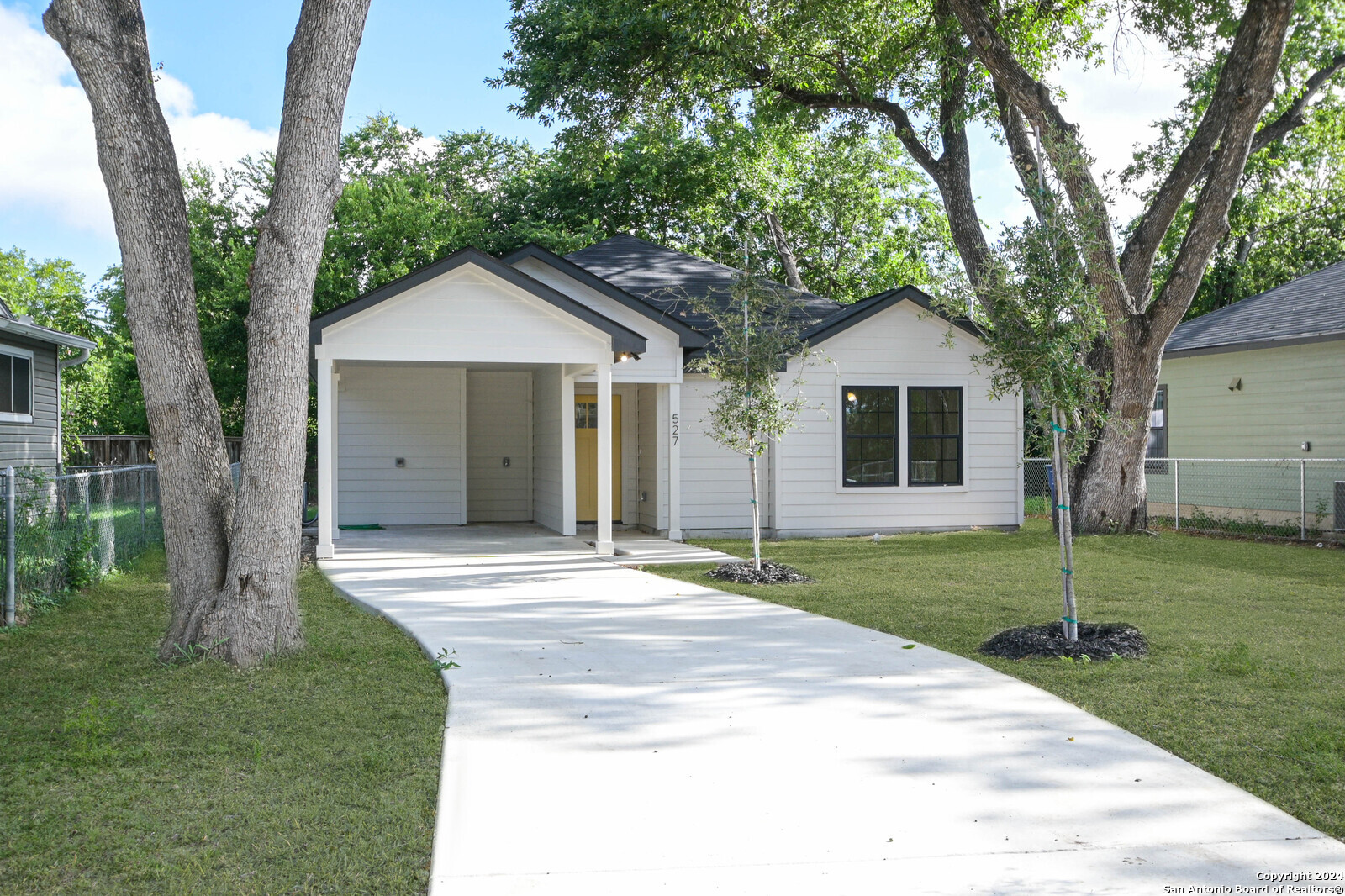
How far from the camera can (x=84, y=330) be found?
25906 mm

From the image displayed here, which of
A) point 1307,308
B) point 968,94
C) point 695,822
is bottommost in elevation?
point 695,822

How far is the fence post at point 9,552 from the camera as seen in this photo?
25.9 ft

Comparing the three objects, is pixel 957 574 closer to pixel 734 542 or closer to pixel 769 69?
pixel 734 542

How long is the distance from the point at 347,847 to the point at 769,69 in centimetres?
1472

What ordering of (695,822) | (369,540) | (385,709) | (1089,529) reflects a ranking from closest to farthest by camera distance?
(695,822) → (385,709) → (369,540) → (1089,529)

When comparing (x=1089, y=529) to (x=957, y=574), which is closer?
(x=957, y=574)

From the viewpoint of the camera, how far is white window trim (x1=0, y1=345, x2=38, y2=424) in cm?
1398

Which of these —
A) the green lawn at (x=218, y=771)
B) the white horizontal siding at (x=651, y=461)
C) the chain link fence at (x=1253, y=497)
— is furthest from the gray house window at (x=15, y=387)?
the chain link fence at (x=1253, y=497)

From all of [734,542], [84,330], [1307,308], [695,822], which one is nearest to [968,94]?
[1307,308]

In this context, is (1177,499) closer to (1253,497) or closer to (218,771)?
(1253,497)

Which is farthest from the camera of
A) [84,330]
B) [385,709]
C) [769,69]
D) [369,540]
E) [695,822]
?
[84,330]

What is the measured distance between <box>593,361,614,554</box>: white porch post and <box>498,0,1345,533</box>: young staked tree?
4934mm

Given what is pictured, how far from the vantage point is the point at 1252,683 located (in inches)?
228

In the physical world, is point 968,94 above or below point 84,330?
above
